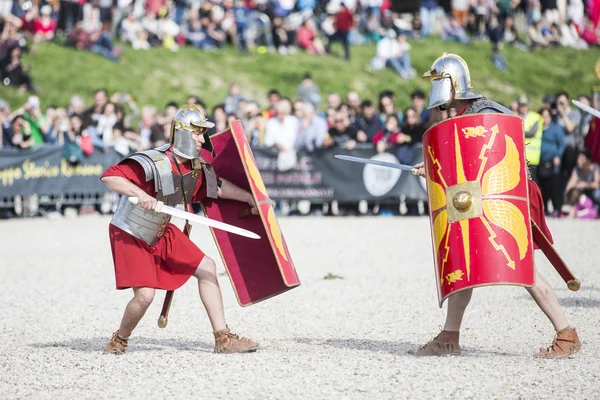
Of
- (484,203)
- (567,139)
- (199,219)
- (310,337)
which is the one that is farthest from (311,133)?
(484,203)

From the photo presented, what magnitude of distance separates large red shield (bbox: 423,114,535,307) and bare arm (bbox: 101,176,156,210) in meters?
1.60

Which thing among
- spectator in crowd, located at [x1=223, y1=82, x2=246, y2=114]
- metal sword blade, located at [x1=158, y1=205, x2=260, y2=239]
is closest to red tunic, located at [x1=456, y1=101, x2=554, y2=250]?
metal sword blade, located at [x1=158, y1=205, x2=260, y2=239]

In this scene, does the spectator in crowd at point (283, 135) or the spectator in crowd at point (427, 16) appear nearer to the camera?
the spectator in crowd at point (283, 135)

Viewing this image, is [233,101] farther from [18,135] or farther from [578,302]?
[578,302]

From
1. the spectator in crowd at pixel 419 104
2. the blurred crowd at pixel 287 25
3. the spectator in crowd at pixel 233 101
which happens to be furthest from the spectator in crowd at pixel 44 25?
the spectator in crowd at pixel 419 104

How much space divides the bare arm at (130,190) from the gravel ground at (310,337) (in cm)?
89

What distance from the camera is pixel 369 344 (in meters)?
6.88

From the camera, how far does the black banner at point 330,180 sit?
16.4 meters

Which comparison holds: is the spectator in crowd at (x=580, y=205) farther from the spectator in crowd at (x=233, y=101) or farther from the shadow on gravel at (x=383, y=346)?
the shadow on gravel at (x=383, y=346)

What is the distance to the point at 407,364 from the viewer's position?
6129 millimetres

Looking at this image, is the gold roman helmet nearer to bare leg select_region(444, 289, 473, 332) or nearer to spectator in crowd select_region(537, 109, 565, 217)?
bare leg select_region(444, 289, 473, 332)

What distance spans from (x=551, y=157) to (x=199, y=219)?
10.2 meters

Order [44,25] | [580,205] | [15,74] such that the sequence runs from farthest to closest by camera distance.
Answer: [44,25], [15,74], [580,205]

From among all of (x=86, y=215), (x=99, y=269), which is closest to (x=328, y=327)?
(x=99, y=269)
